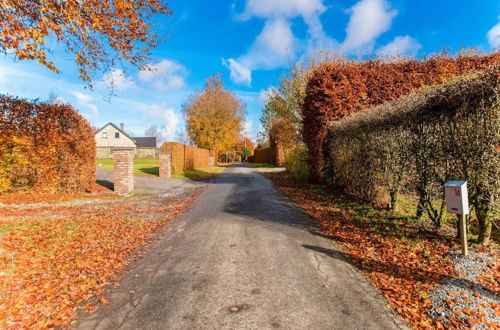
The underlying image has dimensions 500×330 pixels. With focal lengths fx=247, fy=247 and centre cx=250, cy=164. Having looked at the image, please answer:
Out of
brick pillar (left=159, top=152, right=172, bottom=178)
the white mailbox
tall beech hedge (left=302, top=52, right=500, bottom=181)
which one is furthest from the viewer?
brick pillar (left=159, top=152, right=172, bottom=178)

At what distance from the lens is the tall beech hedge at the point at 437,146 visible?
409cm

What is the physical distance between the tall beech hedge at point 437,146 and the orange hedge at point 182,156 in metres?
13.9

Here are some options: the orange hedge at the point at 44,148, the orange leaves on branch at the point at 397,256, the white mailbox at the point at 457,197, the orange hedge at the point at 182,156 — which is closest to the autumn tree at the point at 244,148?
the orange hedge at the point at 182,156

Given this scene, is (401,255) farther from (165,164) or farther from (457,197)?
(165,164)

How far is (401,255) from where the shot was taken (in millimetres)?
4496

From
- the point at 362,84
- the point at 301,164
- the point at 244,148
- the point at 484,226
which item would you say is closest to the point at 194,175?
the point at 301,164

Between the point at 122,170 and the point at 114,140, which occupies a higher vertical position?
the point at 114,140

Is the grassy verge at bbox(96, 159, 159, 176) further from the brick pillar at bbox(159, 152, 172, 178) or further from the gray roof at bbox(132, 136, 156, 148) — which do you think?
the gray roof at bbox(132, 136, 156, 148)

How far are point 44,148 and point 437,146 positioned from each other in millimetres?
12732

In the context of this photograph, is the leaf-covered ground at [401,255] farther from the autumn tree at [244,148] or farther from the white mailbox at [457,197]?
the autumn tree at [244,148]

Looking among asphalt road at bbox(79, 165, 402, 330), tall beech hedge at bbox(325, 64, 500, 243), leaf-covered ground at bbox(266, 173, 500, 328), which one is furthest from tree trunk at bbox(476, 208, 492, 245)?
asphalt road at bbox(79, 165, 402, 330)

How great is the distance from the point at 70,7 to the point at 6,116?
6.38 meters

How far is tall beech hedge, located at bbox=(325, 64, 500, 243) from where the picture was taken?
4.09m

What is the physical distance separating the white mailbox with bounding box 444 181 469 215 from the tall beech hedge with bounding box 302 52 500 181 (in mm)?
8272
